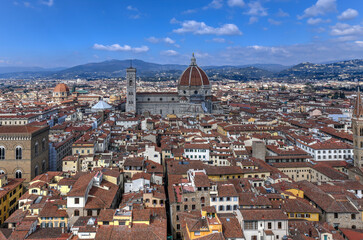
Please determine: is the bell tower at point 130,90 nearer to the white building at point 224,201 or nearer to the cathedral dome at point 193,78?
the cathedral dome at point 193,78

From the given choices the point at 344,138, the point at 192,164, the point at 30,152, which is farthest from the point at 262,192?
the point at 344,138

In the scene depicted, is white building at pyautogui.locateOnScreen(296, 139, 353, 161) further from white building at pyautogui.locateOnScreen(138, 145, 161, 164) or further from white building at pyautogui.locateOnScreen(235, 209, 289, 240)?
white building at pyautogui.locateOnScreen(235, 209, 289, 240)

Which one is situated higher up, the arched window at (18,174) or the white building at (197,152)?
the white building at (197,152)

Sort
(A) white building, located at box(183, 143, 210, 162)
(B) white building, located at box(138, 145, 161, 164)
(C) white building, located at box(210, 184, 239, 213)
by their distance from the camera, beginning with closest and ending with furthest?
(C) white building, located at box(210, 184, 239, 213), (B) white building, located at box(138, 145, 161, 164), (A) white building, located at box(183, 143, 210, 162)

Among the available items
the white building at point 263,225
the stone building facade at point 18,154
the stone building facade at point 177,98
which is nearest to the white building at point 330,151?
the white building at point 263,225

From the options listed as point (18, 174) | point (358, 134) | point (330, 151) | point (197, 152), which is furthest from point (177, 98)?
point (18, 174)

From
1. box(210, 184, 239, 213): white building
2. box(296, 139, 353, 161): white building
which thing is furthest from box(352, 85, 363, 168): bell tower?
box(210, 184, 239, 213): white building

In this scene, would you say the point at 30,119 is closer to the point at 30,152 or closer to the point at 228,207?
the point at 30,152

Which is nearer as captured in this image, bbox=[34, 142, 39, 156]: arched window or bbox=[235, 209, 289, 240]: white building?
bbox=[235, 209, 289, 240]: white building
